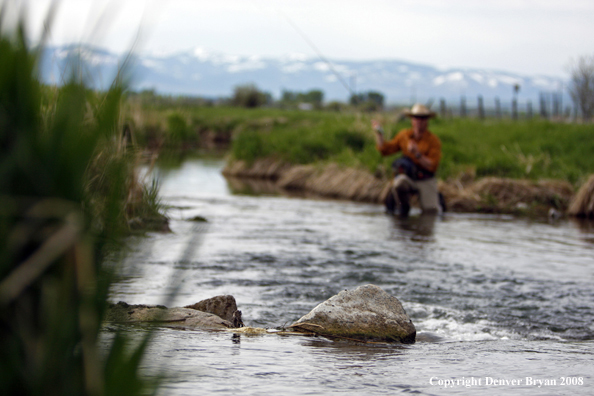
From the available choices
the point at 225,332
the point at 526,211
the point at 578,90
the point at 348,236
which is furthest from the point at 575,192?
the point at 578,90

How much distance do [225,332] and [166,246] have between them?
141 inches

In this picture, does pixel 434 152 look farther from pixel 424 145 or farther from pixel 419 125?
pixel 419 125

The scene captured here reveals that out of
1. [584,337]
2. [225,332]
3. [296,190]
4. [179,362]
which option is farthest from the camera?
[296,190]

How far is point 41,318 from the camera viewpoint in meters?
1.39

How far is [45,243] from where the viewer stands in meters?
1.32

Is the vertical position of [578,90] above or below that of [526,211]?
above

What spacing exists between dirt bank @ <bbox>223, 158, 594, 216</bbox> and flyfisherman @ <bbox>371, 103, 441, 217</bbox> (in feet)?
5.64

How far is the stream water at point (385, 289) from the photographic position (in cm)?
335

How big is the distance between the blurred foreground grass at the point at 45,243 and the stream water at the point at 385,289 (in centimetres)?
19

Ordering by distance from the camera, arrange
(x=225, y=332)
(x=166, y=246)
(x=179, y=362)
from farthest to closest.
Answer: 1. (x=166, y=246)
2. (x=225, y=332)
3. (x=179, y=362)

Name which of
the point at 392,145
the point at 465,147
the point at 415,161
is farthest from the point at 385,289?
the point at 465,147

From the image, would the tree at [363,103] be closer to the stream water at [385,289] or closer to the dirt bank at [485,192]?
the dirt bank at [485,192]

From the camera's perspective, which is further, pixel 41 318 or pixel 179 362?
pixel 179 362

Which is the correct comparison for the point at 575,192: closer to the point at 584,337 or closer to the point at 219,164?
the point at 584,337
